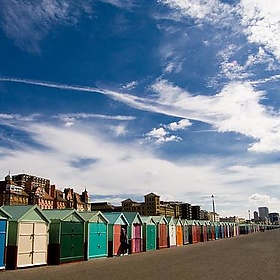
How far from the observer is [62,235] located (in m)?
24.6

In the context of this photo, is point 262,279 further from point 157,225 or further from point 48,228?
point 157,225

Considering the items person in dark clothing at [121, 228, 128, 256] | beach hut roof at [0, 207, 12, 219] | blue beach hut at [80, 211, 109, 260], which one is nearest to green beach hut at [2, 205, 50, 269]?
beach hut roof at [0, 207, 12, 219]

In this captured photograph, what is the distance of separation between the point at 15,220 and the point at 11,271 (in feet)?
8.90

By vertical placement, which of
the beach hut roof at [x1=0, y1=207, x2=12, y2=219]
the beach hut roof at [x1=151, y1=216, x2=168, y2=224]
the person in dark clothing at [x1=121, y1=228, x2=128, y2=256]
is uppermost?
the beach hut roof at [x1=151, y1=216, x2=168, y2=224]

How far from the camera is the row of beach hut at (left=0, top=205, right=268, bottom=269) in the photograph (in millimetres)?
21359

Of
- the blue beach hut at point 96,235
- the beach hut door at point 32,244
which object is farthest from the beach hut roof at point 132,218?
the beach hut door at point 32,244

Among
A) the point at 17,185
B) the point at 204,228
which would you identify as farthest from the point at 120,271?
the point at 17,185

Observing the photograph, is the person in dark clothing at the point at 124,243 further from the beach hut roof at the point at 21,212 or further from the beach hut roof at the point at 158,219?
the beach hut roof at the point at 21,212

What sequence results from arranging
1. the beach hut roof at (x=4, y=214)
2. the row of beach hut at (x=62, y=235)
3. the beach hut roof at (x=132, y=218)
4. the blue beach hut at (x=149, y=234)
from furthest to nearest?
the blue beach hut at (x=149, y=234)
the beach hut roof at (x=132, y=218)
the row of beach hut at (x=62, y=235)
the beach hut roof at (x=4, y=214)

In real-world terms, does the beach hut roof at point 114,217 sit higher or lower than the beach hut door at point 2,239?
higher

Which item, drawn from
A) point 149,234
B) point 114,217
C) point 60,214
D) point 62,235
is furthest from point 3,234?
point 149,234

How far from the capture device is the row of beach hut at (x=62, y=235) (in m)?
21.4

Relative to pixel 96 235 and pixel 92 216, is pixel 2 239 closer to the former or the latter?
pixel 92 216

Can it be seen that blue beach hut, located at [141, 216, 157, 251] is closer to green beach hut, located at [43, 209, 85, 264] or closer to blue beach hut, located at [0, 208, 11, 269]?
green beach hut, located at [43, 209, 85, 264]
